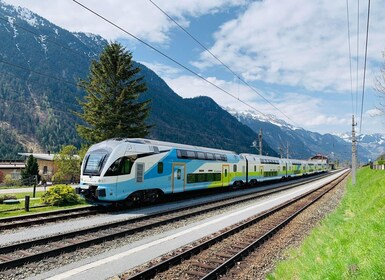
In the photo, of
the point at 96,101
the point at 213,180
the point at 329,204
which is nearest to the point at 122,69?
the point at 96,101

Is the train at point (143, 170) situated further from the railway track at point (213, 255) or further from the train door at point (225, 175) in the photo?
the railway track at point (213, 255)

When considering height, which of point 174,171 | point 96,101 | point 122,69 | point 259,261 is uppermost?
point 122,69

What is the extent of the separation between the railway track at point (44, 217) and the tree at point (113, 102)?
44.3ft

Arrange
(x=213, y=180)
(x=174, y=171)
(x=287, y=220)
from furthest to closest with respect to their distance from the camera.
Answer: (x=213, y=180) → (x=174, y=171) → (x=287, y=220)

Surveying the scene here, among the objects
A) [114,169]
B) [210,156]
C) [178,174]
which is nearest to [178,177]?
[178,174]

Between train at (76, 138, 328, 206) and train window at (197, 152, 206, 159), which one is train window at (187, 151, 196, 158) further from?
train window at (197, 152, 206, 159)

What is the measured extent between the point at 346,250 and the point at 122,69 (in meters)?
30.0

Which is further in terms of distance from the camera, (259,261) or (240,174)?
(240,174)

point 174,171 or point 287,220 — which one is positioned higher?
point 174,171

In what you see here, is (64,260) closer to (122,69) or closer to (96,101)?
(96,101)

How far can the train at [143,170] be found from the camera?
18547 millimetres

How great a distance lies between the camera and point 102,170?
1838cm

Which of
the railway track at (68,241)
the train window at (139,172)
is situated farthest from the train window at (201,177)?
the railway track at (68,241)

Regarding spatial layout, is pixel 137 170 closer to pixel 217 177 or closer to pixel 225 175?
pixel 217 177
